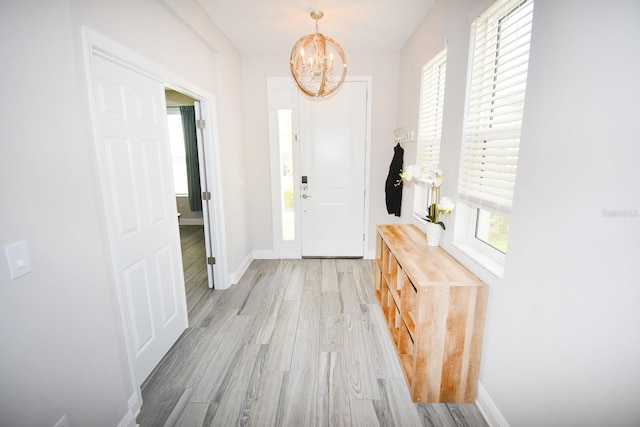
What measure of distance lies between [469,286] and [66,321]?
1959mm

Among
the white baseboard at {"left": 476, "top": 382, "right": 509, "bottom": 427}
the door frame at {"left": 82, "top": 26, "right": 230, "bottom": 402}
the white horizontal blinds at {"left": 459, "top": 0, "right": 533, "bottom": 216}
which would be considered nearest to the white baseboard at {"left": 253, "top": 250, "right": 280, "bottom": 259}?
the door frame at {"left": 82, "top": 26, "right": 230, "bottom": 402}

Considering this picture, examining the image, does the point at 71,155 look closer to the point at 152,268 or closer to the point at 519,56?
the point at 152,268

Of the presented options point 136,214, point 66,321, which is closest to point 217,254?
point 136,214

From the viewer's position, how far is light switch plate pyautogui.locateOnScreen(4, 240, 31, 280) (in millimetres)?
942

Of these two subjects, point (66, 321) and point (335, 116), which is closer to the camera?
point (66, 321)

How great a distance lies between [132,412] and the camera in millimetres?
1559

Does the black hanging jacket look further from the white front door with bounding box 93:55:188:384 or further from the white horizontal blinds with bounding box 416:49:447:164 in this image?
the white front door with bounding box 93:55:188:384

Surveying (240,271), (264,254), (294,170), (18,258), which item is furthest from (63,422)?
(294,170)

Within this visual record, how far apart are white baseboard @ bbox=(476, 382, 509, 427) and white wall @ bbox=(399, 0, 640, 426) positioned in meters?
0.05

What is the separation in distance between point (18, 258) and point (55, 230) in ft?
0.59

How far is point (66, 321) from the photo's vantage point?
45.9 inches

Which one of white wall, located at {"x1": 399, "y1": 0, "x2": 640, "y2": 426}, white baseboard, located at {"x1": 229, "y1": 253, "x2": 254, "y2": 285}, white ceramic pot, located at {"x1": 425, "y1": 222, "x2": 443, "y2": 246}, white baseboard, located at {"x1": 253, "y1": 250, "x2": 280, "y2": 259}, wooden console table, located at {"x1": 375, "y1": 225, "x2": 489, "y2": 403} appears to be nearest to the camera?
white wall, located at {"x1": 399, "y1": 0, "x2": 640, "y2": 426}

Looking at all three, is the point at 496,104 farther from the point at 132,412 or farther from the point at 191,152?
the point at 191,152

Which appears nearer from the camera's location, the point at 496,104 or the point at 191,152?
the point at 496,104
